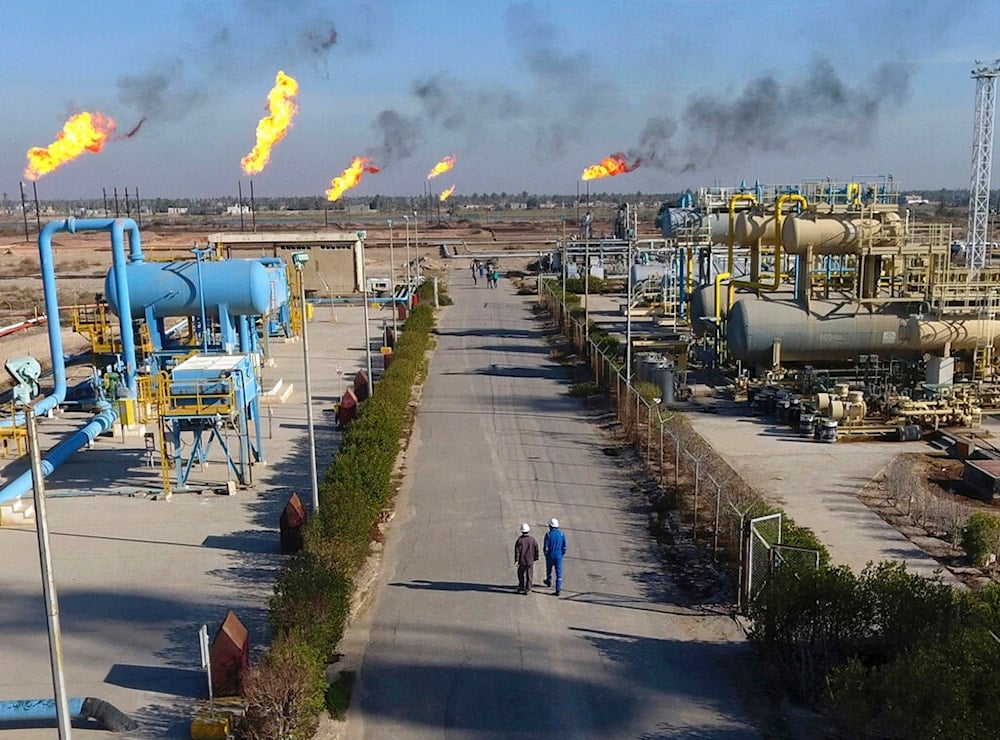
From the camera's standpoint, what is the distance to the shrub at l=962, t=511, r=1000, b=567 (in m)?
14.9

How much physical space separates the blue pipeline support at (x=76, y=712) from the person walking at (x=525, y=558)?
19.2 feet

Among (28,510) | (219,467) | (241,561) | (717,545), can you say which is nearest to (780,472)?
(717,545)

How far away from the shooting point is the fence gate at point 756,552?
13055 mm

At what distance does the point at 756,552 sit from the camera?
13281 millimetres

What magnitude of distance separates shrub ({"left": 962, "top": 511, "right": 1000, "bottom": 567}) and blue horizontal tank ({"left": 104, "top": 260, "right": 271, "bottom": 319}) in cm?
1977

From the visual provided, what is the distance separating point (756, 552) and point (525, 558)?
3.47m

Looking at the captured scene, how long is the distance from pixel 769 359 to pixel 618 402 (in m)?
5.11

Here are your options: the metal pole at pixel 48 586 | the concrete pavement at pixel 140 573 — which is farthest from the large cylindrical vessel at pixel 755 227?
the metal pole at pixel 48 586

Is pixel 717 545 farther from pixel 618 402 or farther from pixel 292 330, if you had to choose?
pixel 292 330

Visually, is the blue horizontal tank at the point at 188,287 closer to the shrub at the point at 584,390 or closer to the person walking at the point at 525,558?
the shrub at the point at 584,390

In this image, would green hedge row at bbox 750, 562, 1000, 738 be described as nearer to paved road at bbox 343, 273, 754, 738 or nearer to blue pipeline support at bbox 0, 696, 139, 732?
paved road at bbox 343, 273, 754, 738

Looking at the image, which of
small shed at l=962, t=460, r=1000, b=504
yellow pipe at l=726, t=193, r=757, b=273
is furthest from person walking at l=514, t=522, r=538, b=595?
yellow pipe at l=726, t=193, r=757, b=273

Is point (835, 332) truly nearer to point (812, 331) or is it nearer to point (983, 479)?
point (812, 331)

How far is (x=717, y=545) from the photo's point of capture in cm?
1568
